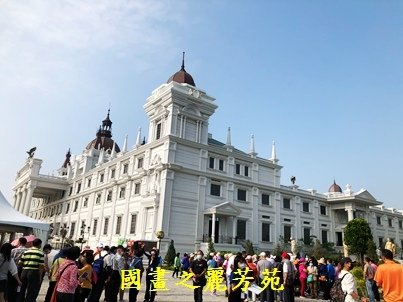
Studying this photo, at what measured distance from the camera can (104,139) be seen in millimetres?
70125

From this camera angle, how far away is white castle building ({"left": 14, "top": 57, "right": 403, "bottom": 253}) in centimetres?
3400

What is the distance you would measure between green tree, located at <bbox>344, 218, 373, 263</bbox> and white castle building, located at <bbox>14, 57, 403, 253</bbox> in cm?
687

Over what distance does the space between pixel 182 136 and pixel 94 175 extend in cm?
2004

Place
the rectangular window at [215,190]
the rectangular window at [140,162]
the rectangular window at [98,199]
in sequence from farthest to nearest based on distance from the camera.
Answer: the rectangular window at [98,199], the rectangular window at [140,162], the rectangular window at [215,190]

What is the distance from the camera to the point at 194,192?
35312 millimetres

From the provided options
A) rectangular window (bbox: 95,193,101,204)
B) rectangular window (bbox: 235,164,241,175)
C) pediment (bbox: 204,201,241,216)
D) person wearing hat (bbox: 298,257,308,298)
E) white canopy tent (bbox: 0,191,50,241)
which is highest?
rectangular window (bbox: 235,164,241,175)

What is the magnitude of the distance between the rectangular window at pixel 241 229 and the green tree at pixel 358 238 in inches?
435

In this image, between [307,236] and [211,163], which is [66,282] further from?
[307,236]

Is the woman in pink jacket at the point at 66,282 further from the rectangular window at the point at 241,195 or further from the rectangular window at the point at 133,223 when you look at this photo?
the rectangular window at the point at 241,195

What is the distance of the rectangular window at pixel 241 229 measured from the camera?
3709 centimetres

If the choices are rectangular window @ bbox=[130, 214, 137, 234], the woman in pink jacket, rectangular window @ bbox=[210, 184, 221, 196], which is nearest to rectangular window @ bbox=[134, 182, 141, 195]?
rectangular window @ bbox=[130, 214, 137, 234]

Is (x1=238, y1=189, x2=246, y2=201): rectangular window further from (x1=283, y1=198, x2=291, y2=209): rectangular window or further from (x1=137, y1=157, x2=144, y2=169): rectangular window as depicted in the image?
(x1=137, y1=157, x2=144, y2=169): rectangular window

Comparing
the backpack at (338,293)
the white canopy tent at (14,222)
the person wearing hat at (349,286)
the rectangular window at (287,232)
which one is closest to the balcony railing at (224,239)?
the rectangular window at (287,232)

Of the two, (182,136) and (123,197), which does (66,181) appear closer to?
(123,197)
